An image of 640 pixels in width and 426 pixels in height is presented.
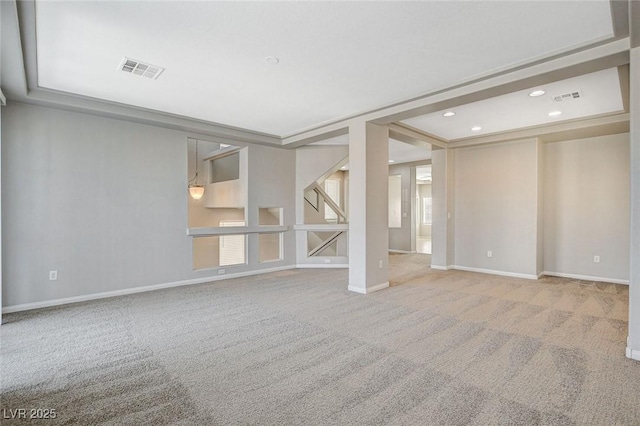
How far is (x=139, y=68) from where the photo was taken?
3.19 metres

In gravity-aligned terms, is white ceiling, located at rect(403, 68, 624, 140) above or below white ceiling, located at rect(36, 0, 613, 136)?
below

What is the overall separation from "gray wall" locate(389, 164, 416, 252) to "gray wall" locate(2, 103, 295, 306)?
238 inches

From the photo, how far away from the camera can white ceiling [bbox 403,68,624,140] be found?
3523 mm

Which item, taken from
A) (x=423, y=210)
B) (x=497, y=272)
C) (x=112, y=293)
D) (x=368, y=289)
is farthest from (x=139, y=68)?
(x=423, y=210)

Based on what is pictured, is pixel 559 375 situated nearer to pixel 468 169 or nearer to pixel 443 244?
pixel 443 244

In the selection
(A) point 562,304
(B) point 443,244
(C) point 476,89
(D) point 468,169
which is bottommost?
(A) point 562,304

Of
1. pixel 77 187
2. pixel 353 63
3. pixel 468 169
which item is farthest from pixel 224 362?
pixel 468 169

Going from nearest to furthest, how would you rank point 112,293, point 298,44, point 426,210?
point 298,44 → point 112,293 → point 426,210

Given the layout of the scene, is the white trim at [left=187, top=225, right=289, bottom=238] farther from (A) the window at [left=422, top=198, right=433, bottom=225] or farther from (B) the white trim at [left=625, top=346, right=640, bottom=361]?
(A) the window at [left=422, top=198, right=433, bottom=225]

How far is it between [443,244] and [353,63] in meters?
4.69

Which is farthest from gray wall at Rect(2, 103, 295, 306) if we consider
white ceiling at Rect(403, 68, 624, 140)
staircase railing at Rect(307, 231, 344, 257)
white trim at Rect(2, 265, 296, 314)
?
white ceiling at Rect(403, 68, 624, 140)

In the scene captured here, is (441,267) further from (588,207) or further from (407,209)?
(407,209)

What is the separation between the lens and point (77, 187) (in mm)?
4262

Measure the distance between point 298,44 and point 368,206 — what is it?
100 inches
